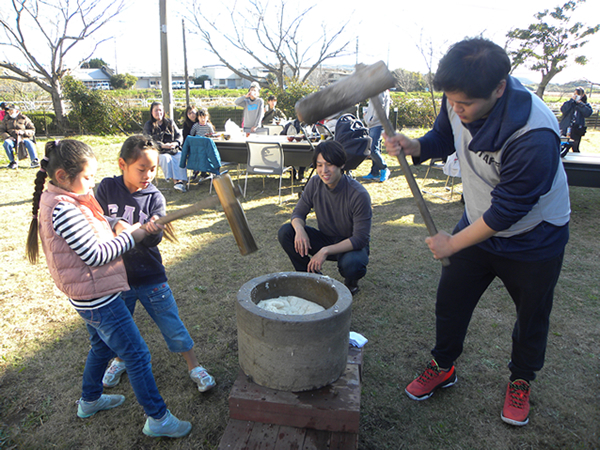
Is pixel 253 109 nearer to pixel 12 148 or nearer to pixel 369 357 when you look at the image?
pixel 12 148

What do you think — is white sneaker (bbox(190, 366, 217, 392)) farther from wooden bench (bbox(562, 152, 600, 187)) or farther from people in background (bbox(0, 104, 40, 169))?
people in background (bbox(0, 104, 40, 169))

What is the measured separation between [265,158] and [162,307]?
14.6ft

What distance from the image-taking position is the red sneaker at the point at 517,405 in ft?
6.64

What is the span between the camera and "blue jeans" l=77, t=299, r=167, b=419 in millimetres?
1692

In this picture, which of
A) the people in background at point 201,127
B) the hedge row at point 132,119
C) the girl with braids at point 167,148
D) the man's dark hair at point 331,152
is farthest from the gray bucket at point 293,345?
the hedge row at point 132,119

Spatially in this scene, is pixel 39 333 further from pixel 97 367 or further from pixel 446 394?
pixel 446 394

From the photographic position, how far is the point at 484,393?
226 centimetres

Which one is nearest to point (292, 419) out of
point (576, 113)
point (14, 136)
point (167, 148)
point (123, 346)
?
point (123, 346)

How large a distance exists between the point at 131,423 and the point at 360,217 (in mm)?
2031

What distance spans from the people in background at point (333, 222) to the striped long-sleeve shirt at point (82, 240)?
4.94 ft

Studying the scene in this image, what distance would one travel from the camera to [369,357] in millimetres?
2582

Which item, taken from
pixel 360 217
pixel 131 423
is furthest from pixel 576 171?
pixel 131 423

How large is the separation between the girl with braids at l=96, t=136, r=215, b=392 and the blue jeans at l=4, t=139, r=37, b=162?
8.39m

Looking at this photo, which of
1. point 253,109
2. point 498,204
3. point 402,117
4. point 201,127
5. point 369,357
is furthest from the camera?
point 402,117
